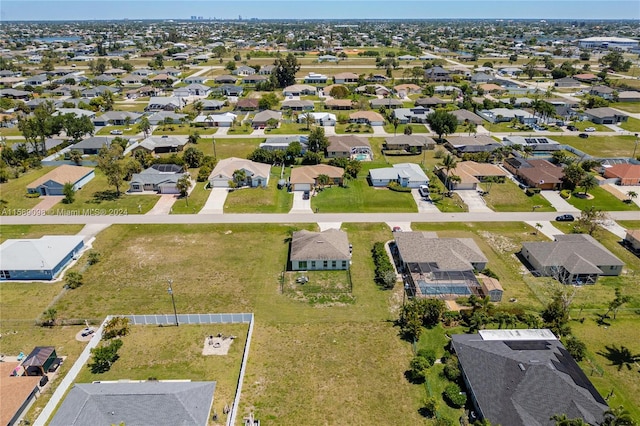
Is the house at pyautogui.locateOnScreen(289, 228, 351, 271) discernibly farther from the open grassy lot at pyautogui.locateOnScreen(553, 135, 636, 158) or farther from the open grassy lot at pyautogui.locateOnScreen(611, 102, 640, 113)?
the open grassy lot at pyautogui.locateOnScreen(611, 102, 640, 113)

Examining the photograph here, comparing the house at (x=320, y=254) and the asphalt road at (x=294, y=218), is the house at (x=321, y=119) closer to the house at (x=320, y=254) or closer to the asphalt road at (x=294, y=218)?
the asphalt road at (x=294, y=218)

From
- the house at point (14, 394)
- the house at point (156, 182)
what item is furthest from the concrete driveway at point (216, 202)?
the house at point (14, 394)

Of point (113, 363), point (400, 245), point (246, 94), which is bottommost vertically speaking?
point (113, 363)

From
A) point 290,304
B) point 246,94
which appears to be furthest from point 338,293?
point 246,94

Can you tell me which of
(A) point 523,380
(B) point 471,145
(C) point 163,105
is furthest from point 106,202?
(B) point 471,145

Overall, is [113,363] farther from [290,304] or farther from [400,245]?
[400,245]

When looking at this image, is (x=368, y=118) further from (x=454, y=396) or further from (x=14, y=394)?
(x=14, y=394)
